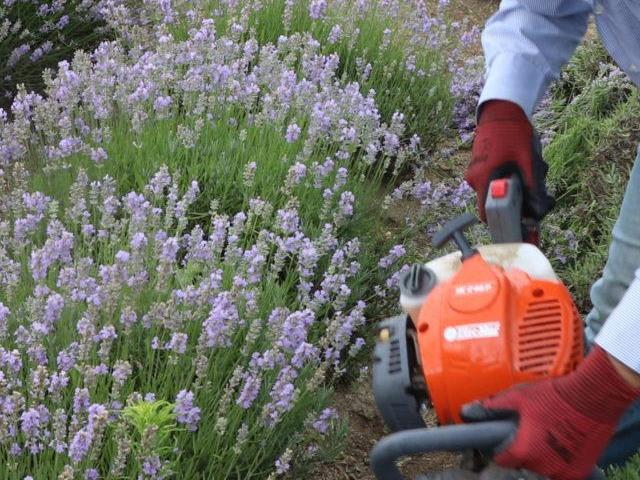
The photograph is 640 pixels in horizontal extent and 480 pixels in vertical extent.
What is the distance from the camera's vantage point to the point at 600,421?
5.38ft

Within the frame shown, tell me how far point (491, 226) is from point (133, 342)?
0.96 meters

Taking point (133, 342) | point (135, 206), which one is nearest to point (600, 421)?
point (133, 342)

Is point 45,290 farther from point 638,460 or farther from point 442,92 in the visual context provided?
point 442,92

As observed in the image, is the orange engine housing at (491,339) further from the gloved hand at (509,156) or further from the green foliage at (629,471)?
the green foliage at (629,471)

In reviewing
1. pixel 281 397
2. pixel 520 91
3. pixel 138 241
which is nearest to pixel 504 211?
pixel 520 91

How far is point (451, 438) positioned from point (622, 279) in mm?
985

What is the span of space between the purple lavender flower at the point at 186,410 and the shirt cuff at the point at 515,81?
97cm

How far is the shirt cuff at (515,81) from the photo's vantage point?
2.18 meters

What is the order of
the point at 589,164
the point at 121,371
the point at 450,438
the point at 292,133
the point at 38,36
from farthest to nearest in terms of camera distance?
the point at 38,36
the point at 589,164
the point at 292,133
the point at 121,371
the point at 450,438

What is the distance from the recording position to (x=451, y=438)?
1.57 meters

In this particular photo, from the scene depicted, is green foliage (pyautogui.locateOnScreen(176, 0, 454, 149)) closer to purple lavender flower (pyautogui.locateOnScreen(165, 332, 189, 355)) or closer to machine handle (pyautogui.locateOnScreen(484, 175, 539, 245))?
machine handle (pyautogui.locateOnScreen(484, 175, 539, 245))

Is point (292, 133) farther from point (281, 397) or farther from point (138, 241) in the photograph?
point (281, 397)

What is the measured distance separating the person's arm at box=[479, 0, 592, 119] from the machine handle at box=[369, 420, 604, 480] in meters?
0.87

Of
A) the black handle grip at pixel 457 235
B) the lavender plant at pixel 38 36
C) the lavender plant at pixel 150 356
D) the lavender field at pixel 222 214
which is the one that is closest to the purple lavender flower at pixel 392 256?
the lavender field at pixel 222 214
